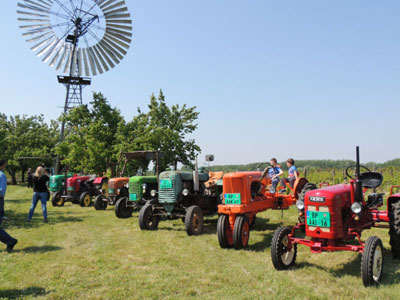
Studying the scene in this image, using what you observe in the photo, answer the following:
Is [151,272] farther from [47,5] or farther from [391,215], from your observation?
[47,5]

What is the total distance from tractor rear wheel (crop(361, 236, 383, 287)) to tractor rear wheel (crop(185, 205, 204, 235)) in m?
4.49

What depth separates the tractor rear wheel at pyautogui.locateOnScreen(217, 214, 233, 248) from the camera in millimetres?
6691

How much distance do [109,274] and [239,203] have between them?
3.05m

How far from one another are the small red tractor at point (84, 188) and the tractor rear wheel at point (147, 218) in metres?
6.31

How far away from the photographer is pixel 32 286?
465 cm

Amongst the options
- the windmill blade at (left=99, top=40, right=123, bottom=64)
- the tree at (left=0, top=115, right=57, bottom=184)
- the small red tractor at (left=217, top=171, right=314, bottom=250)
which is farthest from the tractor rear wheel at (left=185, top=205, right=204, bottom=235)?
the tree at (left=0, top=115, right=57, bottom=184)

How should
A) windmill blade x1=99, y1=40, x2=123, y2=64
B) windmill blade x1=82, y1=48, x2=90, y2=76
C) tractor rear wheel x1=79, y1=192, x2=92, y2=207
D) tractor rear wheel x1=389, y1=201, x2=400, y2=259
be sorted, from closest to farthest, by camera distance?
tractor rear wheel x1=389, y1=201, x2=400, y2=259 < tractor rear wheel x1=79, y1=192, x2=92, y2=207 < windmill blade x1=99, y1=40, x2=123, y2=64 < windmill blade x1=82, y1=48, x2=90, y2=76

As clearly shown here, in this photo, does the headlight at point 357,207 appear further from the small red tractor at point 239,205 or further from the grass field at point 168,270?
the small red tractor at point 239,205

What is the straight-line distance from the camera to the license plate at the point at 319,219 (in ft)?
16.1

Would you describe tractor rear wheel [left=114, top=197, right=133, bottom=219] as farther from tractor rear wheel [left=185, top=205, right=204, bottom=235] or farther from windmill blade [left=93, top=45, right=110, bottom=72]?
windmill blade [left=93, top=45, right=110, bottom=72]

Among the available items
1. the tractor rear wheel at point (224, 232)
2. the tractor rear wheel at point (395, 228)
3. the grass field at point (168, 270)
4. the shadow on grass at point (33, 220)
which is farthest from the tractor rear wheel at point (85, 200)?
the tractor rear wheel at point (395, 228)

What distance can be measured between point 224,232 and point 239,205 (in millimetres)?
652

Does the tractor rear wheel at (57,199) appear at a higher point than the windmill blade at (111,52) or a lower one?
lower

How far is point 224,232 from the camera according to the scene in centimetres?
670
